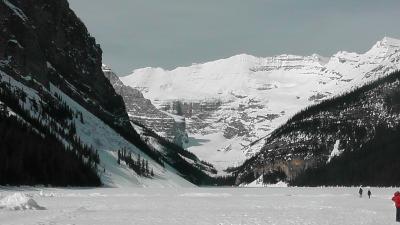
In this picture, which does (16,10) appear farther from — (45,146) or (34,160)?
(34,160)

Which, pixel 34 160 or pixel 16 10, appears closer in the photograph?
pixel 34 160

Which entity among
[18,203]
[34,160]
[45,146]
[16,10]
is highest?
[16,10]

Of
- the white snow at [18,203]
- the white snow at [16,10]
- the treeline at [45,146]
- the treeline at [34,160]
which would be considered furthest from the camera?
the white snow at [16,10]

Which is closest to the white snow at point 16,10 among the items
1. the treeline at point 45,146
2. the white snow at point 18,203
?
the treeline at point 45,146

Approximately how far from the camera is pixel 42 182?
12350 cm

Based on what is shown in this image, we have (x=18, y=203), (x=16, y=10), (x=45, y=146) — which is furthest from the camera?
(x=16, y=10)

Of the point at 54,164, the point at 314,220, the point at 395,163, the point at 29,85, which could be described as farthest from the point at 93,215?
the point at 395,163

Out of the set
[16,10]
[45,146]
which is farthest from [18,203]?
[16,10]

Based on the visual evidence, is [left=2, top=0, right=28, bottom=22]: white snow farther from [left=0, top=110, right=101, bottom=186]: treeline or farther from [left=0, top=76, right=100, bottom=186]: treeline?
[left=0, top=110, right=101, bottom=186]: treeline

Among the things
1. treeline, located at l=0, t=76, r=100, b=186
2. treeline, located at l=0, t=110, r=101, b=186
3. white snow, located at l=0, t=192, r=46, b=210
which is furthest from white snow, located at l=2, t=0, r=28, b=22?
white snow, located at l=0, t=192, r=46, b=210

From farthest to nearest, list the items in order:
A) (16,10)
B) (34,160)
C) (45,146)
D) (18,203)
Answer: (16,10)
(45,146)
(34,160)
(18,203)

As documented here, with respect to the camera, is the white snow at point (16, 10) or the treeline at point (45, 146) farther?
the white snow at point (16, 10)

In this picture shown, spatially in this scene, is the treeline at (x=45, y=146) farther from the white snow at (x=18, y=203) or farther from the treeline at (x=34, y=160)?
the white snow at (x=18, y=203)

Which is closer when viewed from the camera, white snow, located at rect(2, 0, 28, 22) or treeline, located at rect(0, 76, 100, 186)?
treeline, located at rect(0, 76, 100, 186)
